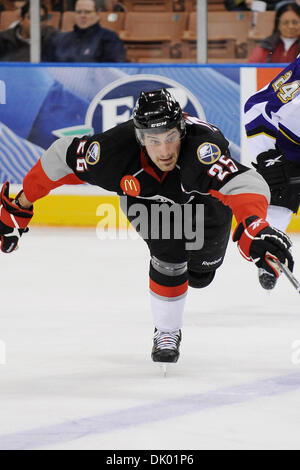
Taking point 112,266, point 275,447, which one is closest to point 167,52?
point 112,266

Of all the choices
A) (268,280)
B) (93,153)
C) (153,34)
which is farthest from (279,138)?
(153,34)

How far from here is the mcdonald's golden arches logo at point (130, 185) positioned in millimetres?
3246

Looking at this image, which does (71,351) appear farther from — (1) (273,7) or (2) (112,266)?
(1) (273,7)

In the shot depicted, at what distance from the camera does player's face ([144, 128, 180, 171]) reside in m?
3.08

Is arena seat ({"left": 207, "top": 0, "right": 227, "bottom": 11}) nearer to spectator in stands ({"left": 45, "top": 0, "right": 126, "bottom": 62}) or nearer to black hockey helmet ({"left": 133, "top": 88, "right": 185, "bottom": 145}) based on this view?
spectator in stands ({"left": 45, "top": 0, "right": 126, "bottom": 62})

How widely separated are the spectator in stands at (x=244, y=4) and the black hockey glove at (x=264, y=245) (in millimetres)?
3821

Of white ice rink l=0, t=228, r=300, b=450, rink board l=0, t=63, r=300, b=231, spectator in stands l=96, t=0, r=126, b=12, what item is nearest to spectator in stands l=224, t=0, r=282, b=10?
rink board l=0, t=63, r=300, b=231

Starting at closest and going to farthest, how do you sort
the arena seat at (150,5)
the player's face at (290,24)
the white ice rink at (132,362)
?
the white ice rink at (132,362), the player's face at (290,24), the arena seat at (150,5)

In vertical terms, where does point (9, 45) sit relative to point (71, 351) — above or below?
above

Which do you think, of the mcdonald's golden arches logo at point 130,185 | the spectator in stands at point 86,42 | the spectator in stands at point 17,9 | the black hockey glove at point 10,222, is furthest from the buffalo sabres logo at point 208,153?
the spectator in stands at point 17,9

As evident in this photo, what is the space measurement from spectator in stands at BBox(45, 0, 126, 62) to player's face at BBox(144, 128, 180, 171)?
143 inches

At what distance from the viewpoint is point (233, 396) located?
3.09m

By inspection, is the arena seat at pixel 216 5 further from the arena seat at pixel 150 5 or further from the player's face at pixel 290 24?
the player's face at pixel 290 24
